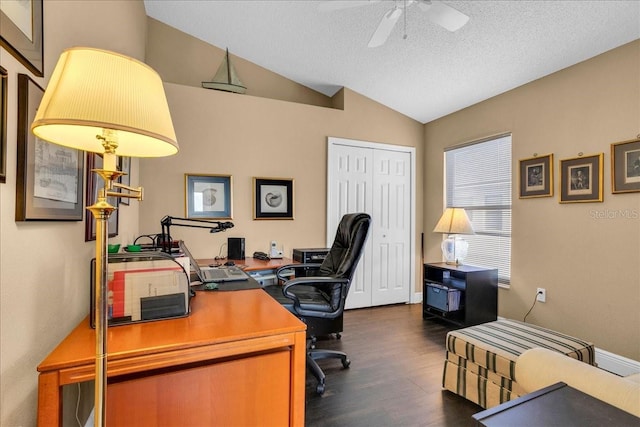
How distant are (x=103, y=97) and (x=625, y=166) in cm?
330

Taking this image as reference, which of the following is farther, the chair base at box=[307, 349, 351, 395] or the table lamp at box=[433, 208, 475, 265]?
the table lamp at box=[433, 208, 475, 265]

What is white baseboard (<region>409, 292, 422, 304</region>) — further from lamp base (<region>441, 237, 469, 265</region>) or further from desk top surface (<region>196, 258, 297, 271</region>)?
desk top surface (<region>196, 258, 297, 271</region>)

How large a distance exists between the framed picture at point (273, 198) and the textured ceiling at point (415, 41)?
141 centimetres

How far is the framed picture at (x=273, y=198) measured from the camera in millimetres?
3375

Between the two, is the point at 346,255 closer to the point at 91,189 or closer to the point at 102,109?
the point at 91,189

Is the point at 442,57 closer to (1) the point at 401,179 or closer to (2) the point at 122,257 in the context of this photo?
(1) the point at 401,179

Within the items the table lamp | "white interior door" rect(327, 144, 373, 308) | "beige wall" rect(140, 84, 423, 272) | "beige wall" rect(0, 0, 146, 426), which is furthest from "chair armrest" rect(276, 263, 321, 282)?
the table lamp

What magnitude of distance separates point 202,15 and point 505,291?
14.1ft

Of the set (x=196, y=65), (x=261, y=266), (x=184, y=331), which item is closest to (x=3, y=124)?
(x=184, y=331)

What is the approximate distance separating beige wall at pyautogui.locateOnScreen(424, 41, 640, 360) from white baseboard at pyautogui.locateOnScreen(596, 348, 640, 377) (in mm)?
42

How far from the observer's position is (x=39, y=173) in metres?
0.91

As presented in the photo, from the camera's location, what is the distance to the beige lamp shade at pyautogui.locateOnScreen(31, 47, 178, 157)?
A: 0.66 metres

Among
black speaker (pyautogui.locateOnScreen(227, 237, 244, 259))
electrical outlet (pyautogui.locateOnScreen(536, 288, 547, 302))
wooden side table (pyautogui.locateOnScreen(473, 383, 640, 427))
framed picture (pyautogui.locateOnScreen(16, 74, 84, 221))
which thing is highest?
framed picture (pyautogui.locateOnScreen(16, 74, 84, 221))

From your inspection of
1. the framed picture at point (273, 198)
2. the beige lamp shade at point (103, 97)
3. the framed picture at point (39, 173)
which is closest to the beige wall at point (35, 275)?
the framed picture at point (39, 173)
